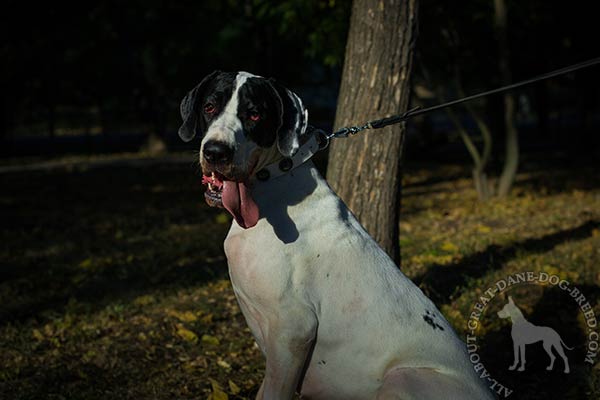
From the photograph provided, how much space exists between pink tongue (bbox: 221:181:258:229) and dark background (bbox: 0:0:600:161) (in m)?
4.10

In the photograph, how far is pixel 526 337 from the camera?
4461 millimetres

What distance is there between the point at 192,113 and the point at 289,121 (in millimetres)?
468

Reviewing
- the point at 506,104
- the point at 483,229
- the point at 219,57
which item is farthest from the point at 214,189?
the point at 219,57

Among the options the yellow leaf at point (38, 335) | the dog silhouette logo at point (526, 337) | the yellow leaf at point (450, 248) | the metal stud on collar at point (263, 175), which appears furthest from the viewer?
the yellow leaf at point (450, 248)

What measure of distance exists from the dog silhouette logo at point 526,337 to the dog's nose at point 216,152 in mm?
2427

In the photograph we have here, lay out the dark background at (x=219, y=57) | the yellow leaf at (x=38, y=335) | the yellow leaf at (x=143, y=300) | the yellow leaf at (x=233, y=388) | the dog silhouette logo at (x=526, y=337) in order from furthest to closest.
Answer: the dark background at (x=219, y=57), the yellow leaf at (x=143, y=300), the yellow leaf at (x=38, y=335), the dog silhouette logo at (x=526, y=337), the yellow leaf at (x=233, y=388)

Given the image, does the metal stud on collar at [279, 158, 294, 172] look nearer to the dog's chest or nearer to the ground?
the dog's chest

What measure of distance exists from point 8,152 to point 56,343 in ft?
67.0

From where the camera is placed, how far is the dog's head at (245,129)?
2.89 metres

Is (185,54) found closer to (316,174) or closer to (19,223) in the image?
(19,223)

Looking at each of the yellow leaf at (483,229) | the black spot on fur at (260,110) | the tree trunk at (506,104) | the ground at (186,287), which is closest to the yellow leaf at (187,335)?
the ground at (186,287)

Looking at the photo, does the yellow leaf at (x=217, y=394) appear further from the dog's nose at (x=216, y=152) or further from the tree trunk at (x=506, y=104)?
the tree trunk at (x=506, y=104)

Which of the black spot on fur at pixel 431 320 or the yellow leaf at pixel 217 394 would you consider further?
the yellow leaf at pixel 217 394

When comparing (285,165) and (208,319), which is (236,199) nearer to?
(285,165)
